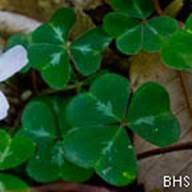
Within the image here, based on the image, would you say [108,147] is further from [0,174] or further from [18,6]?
[18,6]

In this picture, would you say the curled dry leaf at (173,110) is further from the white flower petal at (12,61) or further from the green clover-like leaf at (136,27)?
the white flower petal at (12,61)

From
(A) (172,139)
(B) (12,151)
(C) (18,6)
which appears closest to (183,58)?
(A) (172,139)

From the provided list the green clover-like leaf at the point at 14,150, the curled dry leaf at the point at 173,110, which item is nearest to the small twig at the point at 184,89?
the curled dry leaf at the point at 173,110

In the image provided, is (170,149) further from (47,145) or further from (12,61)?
(12,61)

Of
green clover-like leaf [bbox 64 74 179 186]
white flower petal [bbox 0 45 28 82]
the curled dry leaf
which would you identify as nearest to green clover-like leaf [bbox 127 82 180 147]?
green clover-like leaf [bbox 64 74 179 186]

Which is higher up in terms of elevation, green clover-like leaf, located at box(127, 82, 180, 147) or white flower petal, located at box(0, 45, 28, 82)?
white flower petal, located at box(0, 45, 28, 82)

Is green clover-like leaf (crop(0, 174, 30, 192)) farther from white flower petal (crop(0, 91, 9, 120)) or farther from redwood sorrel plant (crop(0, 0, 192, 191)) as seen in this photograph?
white flower petal (crop(0, 91, 9, 120))
